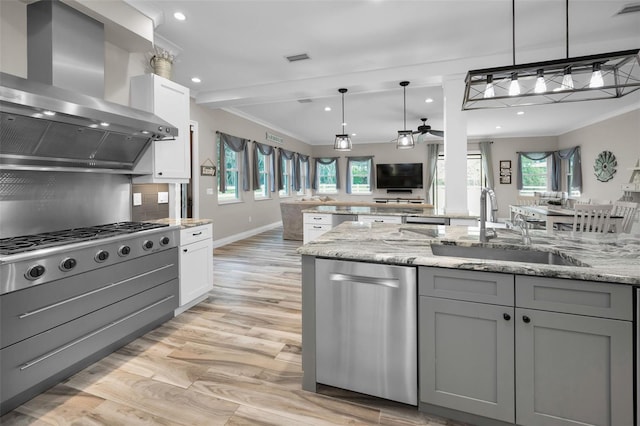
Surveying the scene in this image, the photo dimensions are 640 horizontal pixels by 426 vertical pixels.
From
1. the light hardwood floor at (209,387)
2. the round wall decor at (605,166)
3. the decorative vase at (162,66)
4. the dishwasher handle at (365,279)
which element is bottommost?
the light hardwood floor at (209,387)

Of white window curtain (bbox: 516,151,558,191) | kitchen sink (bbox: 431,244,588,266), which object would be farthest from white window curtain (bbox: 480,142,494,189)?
kitchen sink (bbox: 431,244,588,266)

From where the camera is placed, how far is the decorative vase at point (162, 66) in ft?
10.3

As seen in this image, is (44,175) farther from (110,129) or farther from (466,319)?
(466,319)

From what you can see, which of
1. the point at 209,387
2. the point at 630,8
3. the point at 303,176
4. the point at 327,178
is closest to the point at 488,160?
the point at 327,178

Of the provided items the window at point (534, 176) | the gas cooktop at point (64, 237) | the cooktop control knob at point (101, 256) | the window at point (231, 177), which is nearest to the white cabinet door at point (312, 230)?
the gas cooktop at point (64, 237)

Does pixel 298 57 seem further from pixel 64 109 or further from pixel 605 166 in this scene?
pixel 605 166

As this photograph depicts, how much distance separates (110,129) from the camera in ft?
7.69

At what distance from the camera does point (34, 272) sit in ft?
5.63

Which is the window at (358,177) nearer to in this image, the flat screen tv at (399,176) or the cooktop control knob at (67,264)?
the flat screen tv at (399,176)

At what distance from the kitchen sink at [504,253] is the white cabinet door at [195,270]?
2228 millimetres

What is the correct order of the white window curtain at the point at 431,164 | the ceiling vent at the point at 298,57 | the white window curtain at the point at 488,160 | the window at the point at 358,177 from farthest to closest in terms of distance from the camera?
the window at the point at 358,177
the white window curtain at the point at 431,164
the white window curtain at the point at 488,160
the ceiling vent at the point at 298,57

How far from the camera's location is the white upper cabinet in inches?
115

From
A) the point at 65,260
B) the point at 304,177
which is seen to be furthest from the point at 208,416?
the point at 304,177

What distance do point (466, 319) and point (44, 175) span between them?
2988 mm
